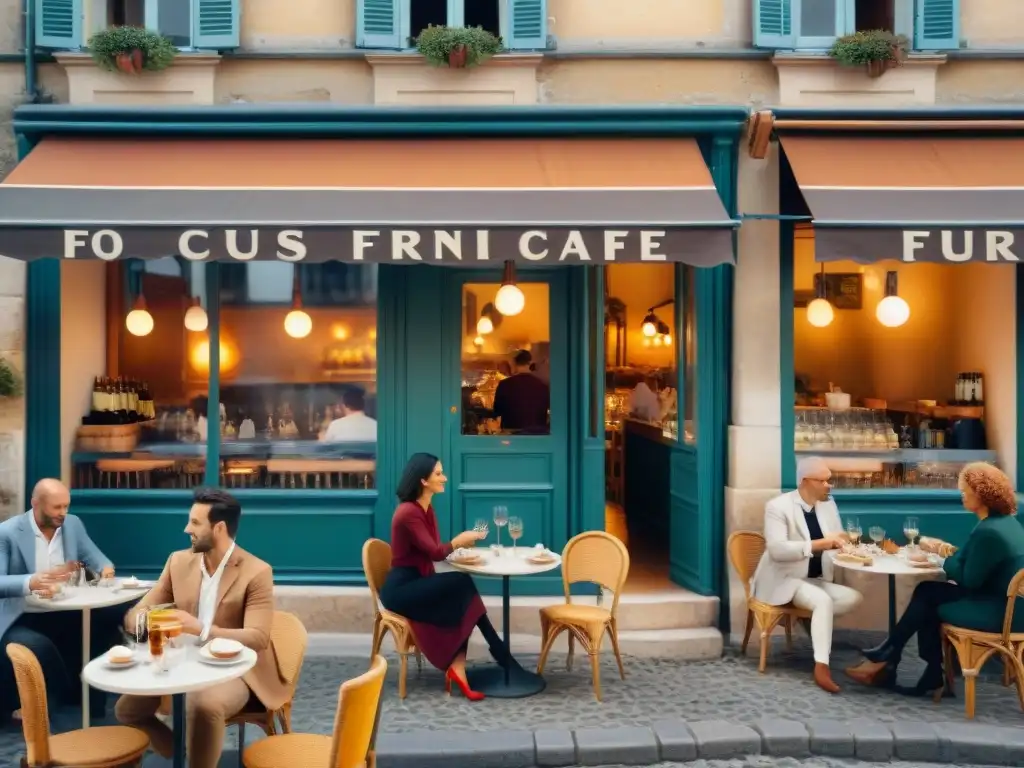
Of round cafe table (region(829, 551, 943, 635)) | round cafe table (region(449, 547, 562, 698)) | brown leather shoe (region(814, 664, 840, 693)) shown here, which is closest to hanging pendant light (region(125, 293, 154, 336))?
round cafe table (region(449, 547, 562, 698))

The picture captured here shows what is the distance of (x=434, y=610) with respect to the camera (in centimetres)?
650

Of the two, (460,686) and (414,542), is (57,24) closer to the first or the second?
(414,542)

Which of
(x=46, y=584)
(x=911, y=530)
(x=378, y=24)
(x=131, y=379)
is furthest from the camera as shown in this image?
(x=131, y=379)

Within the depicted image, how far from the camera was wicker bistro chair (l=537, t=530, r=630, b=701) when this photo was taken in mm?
6613

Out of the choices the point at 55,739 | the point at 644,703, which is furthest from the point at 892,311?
the point at 55,739

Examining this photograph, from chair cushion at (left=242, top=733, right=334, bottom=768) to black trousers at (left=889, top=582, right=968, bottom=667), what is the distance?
404cm

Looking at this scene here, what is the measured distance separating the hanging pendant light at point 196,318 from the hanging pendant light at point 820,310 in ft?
16.6

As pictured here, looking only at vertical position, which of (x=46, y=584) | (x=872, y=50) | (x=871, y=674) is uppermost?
(x=872, y=50)

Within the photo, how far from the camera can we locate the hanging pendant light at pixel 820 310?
8.45 m

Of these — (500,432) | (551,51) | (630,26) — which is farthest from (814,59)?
(500,432)

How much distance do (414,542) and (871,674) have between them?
318 cm

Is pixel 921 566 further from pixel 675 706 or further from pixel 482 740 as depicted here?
pixel 482 740

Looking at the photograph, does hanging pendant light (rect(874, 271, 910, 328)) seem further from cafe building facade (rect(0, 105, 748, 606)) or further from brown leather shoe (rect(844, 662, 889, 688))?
brown leather shoe (rect(844, 662, 889, 688))

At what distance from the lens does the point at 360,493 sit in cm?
811
